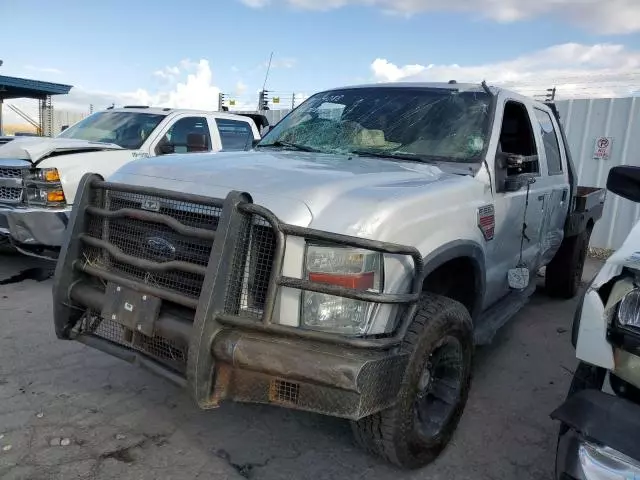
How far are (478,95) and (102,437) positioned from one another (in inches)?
127

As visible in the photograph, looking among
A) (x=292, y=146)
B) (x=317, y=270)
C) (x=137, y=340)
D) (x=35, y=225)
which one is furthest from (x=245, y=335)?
(x=35, y=225)

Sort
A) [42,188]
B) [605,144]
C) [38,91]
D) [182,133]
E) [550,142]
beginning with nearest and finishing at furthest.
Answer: [550,142] < [42,188] < [182,133] < [605,144] < [38,91]

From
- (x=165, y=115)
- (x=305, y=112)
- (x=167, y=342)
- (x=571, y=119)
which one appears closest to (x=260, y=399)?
(x=167, y=342)

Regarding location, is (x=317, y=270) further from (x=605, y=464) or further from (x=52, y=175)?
(x=52, y=175)

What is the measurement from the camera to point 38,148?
545cm

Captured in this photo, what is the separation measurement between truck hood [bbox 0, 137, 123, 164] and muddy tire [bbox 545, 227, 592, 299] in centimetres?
523

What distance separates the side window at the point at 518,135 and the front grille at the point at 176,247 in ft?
7.38

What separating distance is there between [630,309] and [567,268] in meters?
4.37

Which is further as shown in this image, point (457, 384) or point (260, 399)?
point (457, 384)

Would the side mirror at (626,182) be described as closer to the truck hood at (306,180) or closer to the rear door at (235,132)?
the truck hood at (306,180)

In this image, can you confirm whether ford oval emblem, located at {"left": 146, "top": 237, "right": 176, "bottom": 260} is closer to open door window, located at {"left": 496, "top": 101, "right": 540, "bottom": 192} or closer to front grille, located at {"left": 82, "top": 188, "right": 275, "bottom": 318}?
front grille, located at {"left": 82, "top": 188, "right": 275, "bottom": 318}

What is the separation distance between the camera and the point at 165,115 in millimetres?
6918

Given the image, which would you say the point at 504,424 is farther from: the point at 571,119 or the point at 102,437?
the point at 571,119

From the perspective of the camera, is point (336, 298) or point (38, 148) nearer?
point (336, 298)
